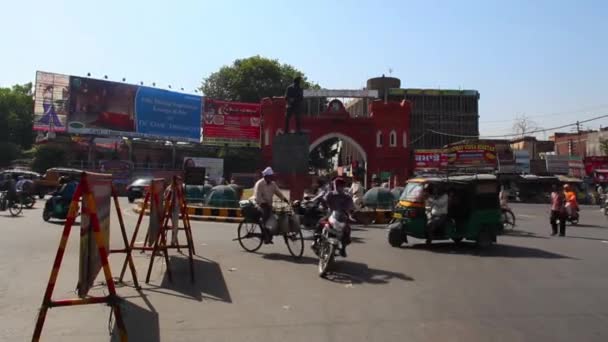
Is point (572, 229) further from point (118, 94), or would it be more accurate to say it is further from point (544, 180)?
point (118, 94)

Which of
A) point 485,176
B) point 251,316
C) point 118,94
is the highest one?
point 118,94

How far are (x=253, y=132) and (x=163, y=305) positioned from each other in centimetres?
4027

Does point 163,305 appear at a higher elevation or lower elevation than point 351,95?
lower

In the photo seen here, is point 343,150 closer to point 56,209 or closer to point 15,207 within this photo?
point 15,207

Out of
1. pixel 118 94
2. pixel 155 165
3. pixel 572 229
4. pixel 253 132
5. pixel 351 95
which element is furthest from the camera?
pixel 155 165

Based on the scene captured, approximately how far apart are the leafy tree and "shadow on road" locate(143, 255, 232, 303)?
1452 inches

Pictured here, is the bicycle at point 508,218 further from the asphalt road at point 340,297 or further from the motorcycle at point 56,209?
the motorcycle at point 56,209

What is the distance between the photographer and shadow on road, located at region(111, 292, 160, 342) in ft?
15.8

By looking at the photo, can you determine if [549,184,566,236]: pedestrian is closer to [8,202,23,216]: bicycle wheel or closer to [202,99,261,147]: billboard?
[8,202,23,216]: bicycle wheel

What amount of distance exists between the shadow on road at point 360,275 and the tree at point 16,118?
5443cm

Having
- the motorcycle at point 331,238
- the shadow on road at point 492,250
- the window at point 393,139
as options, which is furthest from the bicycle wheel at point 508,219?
the window at point 393,139

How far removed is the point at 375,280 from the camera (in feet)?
24.7

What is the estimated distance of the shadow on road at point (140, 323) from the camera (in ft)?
15.8

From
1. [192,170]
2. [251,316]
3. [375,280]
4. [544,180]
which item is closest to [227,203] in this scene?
[192,170]
